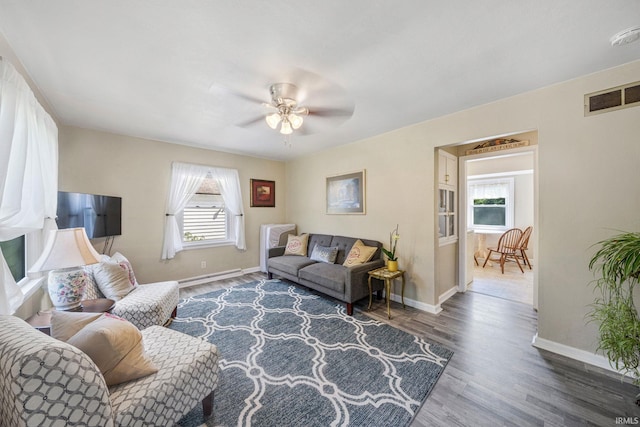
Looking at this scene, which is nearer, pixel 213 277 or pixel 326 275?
pixel 326 275

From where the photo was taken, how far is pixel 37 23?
1.46 metres

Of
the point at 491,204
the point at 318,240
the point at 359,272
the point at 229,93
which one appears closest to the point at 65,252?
the point at 229,93

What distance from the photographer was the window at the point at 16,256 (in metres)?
1.99

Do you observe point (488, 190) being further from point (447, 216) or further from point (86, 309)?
point (86, 309)

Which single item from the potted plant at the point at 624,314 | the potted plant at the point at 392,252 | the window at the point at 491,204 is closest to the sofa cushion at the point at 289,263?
the potted plant at the point at 392,252

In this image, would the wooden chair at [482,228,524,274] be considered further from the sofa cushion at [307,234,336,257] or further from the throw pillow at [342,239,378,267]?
the sofa cushion at [307,234,336,257]

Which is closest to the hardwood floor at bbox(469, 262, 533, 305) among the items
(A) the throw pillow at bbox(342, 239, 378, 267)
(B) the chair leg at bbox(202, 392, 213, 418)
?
(A) the throw pillow at bbox(342, 239, 378, 267)

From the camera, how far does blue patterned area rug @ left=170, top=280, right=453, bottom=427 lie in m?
1.57

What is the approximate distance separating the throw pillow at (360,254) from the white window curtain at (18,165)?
3052 mm

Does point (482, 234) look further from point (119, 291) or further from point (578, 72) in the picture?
point (119, 291)

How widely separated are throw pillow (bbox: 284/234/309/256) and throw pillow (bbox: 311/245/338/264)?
373 mm

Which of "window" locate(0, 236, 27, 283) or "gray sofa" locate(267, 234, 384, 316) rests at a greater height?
"window" locate(0, 236, 27, 283)

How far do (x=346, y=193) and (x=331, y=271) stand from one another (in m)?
1.46

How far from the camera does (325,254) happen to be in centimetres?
392
